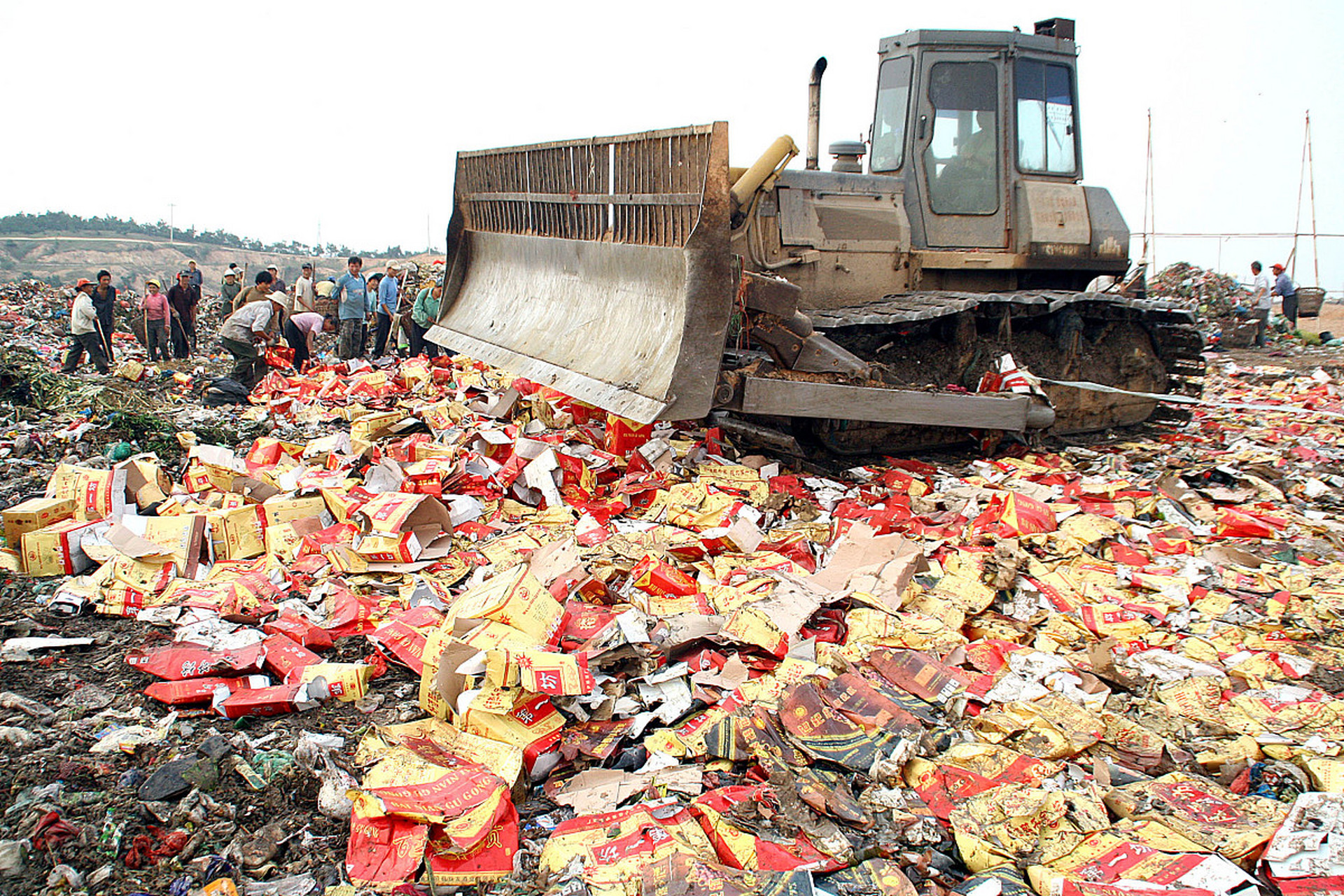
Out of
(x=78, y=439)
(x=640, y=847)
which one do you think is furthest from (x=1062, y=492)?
(x=78, y=439)

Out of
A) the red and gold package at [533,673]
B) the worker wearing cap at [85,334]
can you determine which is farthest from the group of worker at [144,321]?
the red and gold package at [533,673]

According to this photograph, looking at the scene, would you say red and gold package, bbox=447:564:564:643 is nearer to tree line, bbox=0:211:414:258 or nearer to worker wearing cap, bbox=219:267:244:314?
worker wearing cap, bbox=219:267:244:314

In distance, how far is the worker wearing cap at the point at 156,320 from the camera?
488 inches

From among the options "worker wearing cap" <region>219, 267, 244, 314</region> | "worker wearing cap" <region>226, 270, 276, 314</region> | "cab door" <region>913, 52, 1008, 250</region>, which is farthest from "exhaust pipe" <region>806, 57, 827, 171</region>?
"worker wearing cap" <region>219, 267, 244, 314</region>

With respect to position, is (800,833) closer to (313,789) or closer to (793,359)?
(313,789)

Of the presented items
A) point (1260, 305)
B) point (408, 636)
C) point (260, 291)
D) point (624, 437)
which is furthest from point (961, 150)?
point (1260, 305)

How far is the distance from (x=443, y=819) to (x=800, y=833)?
970 millimetres

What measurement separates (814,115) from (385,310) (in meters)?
7.24

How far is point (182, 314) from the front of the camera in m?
13.0

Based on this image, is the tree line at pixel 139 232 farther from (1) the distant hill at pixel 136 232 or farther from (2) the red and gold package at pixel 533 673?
(2) the red and gold package at pixel 533 673

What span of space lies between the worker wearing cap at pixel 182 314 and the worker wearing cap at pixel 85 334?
154 cm

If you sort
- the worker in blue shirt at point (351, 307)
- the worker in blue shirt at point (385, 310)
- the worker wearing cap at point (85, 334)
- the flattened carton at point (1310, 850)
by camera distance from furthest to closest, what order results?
the worker in blue shirt at point (385, 310)
the worker in blue shirt at point (351, 307)
the worker wearing cap at point (85, 334)
the flattened carton at point (1310, 850)

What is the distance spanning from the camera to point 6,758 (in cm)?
254

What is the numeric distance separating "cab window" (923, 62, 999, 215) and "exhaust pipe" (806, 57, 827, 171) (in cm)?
80
